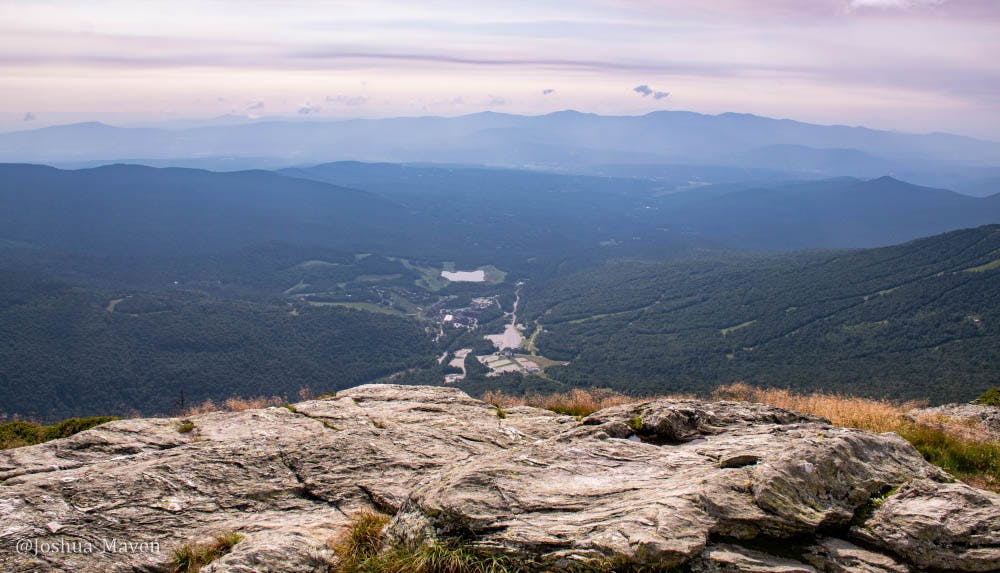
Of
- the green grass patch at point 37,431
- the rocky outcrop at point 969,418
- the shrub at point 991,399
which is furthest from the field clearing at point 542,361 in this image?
the green grass patch at point 37,431

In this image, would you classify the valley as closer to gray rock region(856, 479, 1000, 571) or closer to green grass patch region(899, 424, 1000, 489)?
green grass patch region(899, 424, 1000, 489)

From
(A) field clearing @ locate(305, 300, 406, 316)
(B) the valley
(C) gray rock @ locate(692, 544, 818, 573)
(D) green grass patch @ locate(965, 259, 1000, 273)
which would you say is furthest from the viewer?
(A) field clearing @ locate(305, 300, 406, 316)

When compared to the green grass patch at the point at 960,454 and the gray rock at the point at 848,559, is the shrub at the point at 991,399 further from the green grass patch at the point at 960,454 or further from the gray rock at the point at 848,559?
the gray rock at the point at 848,559

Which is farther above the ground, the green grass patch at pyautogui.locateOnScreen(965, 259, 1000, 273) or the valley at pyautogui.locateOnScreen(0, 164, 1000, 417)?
the green grass patch at pyautogui.locateOnScreen(965, 259, 1000, 273)

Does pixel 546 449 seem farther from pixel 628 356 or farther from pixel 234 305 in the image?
pixel 234 305

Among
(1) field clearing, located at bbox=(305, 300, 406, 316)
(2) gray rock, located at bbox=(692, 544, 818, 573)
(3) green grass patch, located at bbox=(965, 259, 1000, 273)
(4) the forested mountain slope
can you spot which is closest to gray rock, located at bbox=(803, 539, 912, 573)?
(2) gray rock, located at bbox=(692, 544, 818, 573)

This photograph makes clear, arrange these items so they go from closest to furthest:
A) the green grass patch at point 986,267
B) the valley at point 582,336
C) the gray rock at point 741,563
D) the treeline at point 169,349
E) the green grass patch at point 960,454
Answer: the gray rock at point 741,563
the green grass patch at point 960,454
the valley at point 582,336
the treeline at point 169,349
the green grass patch at point 986,267

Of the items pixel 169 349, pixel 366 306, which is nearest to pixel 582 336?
pixel 366 306
